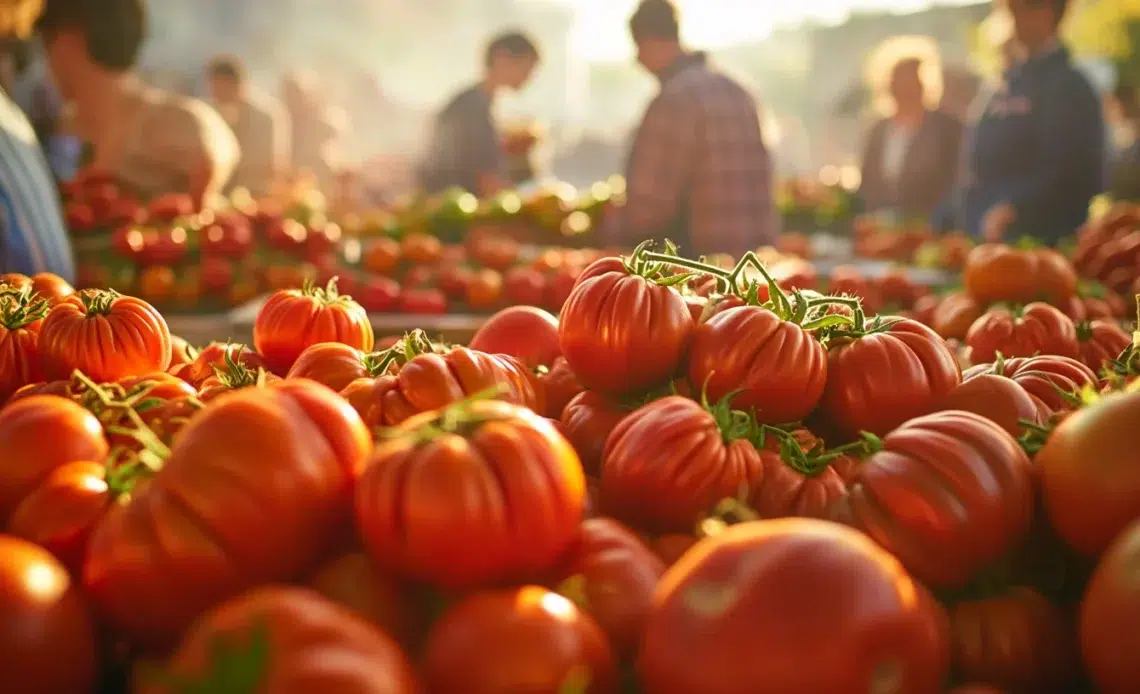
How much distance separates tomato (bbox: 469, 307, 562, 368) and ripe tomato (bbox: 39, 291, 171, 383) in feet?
1.80

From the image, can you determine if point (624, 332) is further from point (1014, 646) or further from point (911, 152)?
point (911, 152)

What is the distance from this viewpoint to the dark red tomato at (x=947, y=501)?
938 millimetres

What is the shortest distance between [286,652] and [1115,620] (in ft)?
2.22

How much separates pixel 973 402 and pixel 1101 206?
8886mm

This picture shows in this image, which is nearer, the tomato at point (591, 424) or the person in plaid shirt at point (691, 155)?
the tomato at point (591, 424)

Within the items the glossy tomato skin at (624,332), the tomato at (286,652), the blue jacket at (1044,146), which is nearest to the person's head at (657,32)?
the blue jacket at (1044,146)

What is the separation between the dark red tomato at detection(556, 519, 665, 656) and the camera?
0.88 metres

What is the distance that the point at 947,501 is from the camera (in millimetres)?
942

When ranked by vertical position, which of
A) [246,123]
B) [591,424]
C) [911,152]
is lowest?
[911,152]

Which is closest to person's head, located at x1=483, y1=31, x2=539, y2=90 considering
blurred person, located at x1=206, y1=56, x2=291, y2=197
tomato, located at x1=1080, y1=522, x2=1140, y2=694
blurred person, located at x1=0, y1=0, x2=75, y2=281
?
blurred person, located at x1=206, y1=56, x2=291, y2=197

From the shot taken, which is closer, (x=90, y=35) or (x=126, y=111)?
(x=90, y=35)

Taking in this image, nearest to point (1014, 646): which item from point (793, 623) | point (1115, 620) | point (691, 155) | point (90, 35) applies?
point (1115, 620)

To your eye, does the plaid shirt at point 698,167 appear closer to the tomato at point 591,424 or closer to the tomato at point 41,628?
the tomato at point 591,424

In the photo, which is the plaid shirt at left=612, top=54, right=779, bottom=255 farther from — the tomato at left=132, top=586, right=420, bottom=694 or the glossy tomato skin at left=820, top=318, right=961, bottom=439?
the tomato at left=132, top=586, right=420, bottom=694
